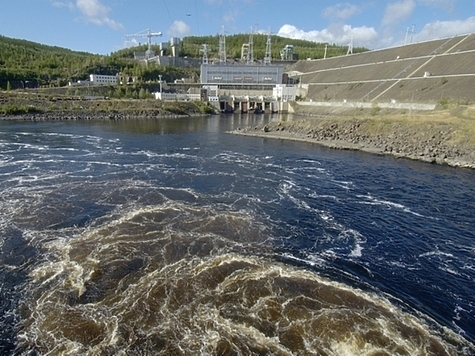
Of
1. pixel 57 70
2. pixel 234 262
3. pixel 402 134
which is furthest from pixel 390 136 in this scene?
pixel 57 70

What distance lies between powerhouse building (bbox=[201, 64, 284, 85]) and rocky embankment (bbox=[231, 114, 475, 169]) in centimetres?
5754

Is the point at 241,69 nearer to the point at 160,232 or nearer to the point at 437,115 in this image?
the point at 437,115

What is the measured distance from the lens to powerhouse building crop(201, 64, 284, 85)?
10506 centimetres

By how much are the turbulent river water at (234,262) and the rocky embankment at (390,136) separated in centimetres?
474

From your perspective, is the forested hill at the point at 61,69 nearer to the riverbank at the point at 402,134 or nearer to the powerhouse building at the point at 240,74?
the powerhouse building at the point at 240,74

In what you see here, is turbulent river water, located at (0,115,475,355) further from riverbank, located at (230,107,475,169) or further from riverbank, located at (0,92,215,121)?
riverbank, located at (0,92,215,121)

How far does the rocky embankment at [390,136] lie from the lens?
32.3 meters

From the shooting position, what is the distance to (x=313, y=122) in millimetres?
51094

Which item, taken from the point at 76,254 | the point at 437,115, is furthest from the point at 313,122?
the point at 76,254

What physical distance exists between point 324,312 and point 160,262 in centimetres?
651

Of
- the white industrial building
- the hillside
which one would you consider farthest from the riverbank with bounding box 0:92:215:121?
the hillside

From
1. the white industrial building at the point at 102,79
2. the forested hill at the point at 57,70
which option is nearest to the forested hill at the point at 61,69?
the forested hill at the point at 57,70

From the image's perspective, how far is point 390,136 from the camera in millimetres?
39531

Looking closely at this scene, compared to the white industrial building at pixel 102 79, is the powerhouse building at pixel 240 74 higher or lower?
higher
